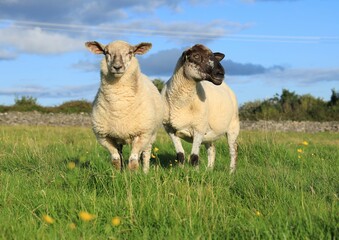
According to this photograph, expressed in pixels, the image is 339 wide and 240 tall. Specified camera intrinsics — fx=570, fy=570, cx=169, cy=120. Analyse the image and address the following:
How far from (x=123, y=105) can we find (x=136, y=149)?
71 centimetres

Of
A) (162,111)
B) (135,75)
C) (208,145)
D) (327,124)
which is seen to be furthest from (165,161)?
(327,124)

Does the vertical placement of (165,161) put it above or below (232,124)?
below

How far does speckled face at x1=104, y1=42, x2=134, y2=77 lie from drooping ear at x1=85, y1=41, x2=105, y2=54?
119 mm

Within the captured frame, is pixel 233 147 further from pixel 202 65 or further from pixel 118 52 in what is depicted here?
pixel 118 52

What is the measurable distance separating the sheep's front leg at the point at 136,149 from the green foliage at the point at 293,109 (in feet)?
79.1

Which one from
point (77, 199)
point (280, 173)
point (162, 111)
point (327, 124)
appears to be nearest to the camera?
point (77, 199)

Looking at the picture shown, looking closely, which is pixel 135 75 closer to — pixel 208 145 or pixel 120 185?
pixel 120 185

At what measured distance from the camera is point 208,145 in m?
12.0

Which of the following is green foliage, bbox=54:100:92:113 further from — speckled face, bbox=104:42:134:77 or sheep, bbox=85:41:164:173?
speckled face, bbox=104:42:134:77

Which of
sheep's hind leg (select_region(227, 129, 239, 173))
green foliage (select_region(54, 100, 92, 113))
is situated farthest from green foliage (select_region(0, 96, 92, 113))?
sheep's hind leg (select_region(227, 129, 239, 173))

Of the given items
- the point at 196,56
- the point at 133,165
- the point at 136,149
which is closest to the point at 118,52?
the point at 136,149

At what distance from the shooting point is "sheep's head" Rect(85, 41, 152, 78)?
27.5 ft

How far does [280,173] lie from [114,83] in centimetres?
283

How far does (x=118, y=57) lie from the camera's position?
8.47 meters
